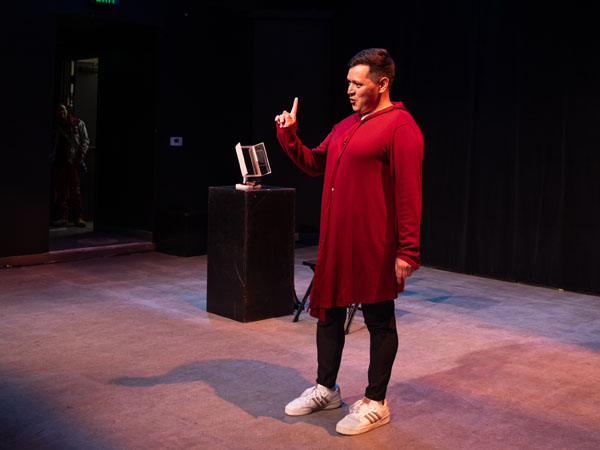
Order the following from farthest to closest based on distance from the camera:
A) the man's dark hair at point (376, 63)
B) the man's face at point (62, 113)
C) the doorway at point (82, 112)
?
1. the doorway at point (82, 112)
2. the man's face at point (62, 113)
3. the man's dark hair at point (376, 63)

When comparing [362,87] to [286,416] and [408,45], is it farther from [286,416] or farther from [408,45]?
Result: [408,45]

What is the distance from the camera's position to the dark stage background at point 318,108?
649 cm

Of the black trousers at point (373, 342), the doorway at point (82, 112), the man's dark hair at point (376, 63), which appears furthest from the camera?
the doorway at point (82, 112)

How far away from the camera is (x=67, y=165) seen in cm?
911

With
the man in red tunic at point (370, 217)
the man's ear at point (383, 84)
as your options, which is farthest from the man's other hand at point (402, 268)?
the man's ear at point (383, 84)

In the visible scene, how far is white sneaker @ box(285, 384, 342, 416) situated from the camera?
3293 millimetres

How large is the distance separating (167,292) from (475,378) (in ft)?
9.21

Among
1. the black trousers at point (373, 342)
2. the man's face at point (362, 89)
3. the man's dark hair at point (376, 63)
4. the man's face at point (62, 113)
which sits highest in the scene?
the man's face at point (62, 113)

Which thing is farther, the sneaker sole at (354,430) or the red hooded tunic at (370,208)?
the sneaker sole at (354,430)

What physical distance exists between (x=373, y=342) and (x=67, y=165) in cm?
686

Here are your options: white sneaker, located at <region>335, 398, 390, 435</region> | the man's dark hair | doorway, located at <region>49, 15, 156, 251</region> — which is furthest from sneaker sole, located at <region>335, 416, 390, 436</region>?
doorway, located at <region>49, 15, 156, 251</region>

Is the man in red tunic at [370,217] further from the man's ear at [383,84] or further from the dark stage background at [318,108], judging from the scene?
the dark stage background at [318,108]

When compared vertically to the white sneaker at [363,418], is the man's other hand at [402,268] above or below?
above

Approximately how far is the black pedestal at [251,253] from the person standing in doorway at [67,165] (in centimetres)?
450
